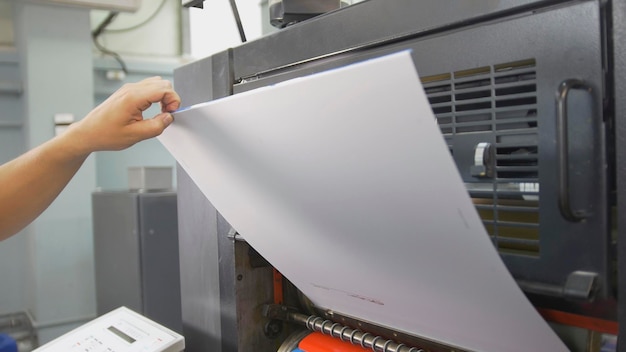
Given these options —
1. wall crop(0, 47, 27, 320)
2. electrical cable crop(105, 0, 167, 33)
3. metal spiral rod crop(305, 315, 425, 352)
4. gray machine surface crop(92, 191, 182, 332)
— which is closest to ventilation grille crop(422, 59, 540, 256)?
metal spiral rod crop(305, 315, 425, 352)

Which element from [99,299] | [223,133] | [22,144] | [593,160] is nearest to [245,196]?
[223,133]

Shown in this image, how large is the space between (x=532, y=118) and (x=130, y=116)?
0.45 m

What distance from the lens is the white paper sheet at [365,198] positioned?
1.16 feet

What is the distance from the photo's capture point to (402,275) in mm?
462

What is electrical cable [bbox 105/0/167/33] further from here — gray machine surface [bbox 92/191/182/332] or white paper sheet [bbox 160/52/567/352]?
white paper sheet [bbox 160/52/567/352]

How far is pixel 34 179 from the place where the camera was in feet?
2.42

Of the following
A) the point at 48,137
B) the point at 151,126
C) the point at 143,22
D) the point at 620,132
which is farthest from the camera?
the point at 143,22

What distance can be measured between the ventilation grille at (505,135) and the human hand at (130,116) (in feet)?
1.06

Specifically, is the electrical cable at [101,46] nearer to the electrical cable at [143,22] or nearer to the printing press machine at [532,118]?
the electrical cable at [143,22]

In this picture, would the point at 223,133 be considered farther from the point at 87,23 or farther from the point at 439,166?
the point at 87,23

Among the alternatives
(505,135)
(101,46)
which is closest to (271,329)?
(505,135)

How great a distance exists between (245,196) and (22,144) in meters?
2.30

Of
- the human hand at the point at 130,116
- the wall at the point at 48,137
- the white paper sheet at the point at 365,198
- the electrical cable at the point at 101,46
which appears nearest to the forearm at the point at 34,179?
the human hand at the point at 130,116

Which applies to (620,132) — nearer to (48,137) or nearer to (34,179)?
(34,179)
